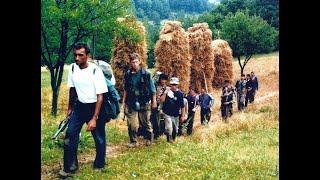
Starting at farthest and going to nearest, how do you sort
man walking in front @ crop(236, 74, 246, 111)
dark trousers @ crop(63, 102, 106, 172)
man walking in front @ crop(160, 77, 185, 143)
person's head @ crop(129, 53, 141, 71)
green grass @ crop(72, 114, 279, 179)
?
man walking in front @ crop(236, 74, 246, 111) → man walking in front @ crop(160, 77, 185, 143) → person's head @ crop(129, 53, 141, 71) → dark trousers @ crop(63, 102, 106, 172) → green grass @ crop(72, 114, 279, 179)

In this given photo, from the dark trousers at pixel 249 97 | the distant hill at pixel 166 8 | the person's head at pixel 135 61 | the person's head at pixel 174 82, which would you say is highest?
the distant hill at pixel 166 8

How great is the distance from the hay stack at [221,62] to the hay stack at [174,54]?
33cm

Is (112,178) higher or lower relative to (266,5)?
lower

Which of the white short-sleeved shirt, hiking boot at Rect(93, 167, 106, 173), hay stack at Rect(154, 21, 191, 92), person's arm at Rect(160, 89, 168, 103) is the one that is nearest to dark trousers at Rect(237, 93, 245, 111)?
hay stack at Rect(154, 21, 191, 92)

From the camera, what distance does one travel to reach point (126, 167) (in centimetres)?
732

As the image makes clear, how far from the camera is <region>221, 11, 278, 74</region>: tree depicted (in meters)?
7.72

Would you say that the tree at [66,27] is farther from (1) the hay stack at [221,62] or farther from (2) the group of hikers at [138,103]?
(1) the hay stack at [221,62]

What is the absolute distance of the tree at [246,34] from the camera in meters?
7.72

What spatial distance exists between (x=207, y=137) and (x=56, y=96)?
70.2 inches

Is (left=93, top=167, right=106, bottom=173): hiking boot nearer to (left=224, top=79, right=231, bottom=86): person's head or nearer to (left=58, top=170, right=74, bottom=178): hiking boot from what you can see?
(left=58, top=170, right=74, bottom=178): hiking boot

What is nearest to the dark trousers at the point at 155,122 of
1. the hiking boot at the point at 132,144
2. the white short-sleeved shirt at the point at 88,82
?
the hiking boot at the point at 132,144

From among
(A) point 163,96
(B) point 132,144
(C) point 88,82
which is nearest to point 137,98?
(A) point 163,96
